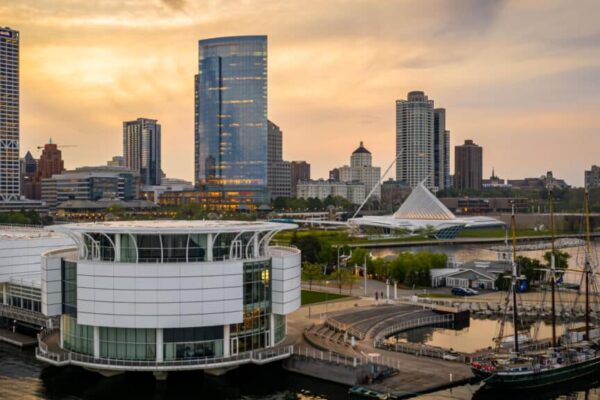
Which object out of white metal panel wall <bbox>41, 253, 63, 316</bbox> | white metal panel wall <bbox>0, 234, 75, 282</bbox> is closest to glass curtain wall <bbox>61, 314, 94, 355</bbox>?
white metal panel wall <bbox>41, 253, 63, 316</bbox>

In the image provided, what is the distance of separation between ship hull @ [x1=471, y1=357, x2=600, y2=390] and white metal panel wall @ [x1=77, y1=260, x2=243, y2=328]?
18.7 m

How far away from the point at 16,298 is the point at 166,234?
90.4 feet

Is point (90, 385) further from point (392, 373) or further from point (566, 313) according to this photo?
point (566, 313)

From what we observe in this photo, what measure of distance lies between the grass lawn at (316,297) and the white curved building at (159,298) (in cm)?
2451

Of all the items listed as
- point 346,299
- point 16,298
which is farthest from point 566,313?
point 16,298

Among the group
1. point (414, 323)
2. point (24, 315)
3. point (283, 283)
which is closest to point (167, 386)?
point (283, 283)

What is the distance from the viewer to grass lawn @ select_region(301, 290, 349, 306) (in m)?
77.0

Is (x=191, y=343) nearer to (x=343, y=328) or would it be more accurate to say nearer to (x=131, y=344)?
(x=131, y=344)

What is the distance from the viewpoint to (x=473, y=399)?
46188 millimetres

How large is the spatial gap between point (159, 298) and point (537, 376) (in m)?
28.0

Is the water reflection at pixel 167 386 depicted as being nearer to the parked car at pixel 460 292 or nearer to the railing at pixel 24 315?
the railing at pixel 24 315

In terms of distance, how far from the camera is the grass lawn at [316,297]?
7700 centimetres

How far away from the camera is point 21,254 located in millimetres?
71625

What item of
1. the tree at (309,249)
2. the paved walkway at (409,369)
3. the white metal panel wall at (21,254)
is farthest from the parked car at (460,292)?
the white metal panel wall at (21,254)
